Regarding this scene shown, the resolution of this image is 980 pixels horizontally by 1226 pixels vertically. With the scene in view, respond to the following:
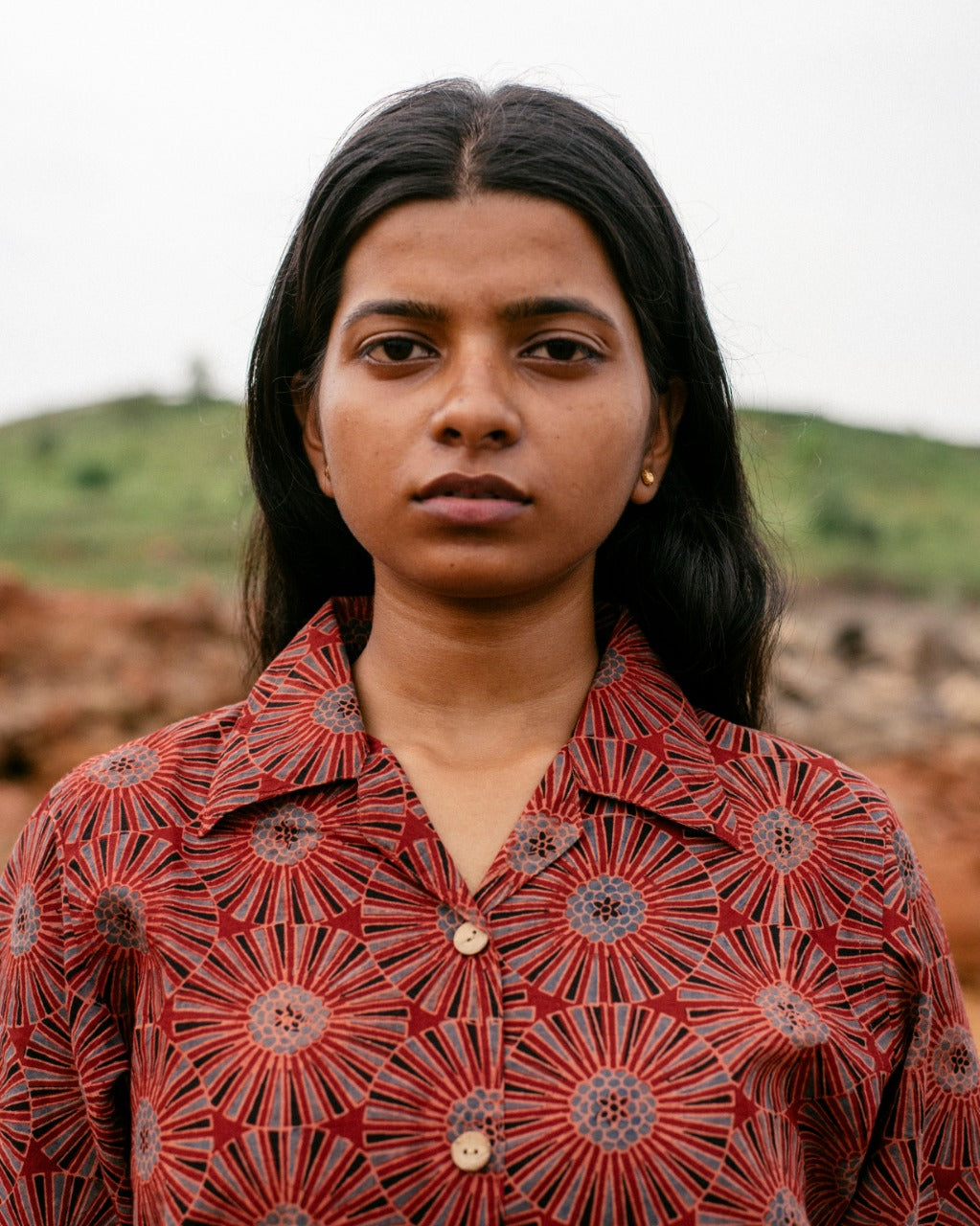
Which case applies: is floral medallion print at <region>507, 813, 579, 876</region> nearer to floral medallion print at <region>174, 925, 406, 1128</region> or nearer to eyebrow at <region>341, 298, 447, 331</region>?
→ floral medallion print at <region>174, 925, 406, 1128</region>

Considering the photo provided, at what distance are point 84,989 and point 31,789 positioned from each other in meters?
4.74

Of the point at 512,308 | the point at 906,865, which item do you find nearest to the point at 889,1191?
the point at 906,865

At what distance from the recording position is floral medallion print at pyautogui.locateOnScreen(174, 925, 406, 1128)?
5.42ft

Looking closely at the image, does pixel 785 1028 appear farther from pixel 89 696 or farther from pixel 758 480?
pixel 89 696

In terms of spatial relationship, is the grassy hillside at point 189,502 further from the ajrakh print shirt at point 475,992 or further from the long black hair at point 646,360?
the ajrakh print shirt at point 475,992

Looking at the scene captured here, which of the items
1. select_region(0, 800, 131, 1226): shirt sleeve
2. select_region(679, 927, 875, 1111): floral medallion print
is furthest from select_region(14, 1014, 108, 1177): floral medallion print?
select_region(679, 927, 875, 1111): floral medallion print

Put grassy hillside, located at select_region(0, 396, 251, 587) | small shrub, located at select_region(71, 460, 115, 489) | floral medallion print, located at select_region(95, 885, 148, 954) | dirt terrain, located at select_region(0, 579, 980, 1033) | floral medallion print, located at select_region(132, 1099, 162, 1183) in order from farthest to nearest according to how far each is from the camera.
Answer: small shrub, located at select_region(71, 460, 115, 489), grassy hillside, located at select_region(0, 396, 251, 587), dirt terrain, located at select_region(0, 579, 980, 1033), floral medallion print, located at select_region(95, 885, 148, 954), floral medallion print, located at select_region(132, 1099, 162, 1183)

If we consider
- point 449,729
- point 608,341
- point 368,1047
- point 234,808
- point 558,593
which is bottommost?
point 368,1047

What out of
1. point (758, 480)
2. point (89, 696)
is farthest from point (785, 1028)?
point (89, 696)

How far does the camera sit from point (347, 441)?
1877 mm

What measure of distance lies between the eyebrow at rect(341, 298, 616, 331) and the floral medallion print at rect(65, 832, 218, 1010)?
2.45 feet

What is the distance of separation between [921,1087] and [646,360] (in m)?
1.07

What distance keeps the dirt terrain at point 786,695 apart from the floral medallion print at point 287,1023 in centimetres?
425

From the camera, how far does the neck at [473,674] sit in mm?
2004
